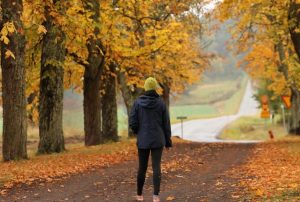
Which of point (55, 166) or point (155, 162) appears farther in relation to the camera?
point (55, 166)

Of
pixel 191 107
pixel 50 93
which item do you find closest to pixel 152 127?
pixel 50 93

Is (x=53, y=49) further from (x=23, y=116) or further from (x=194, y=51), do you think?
(x=194, y=51)

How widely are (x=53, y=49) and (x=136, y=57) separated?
21.2 ft

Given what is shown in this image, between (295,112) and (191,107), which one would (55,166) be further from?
(191,107)

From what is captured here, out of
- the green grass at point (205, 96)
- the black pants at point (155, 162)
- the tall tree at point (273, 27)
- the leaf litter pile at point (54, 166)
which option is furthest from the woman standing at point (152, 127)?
the green grass at point (205, 96)

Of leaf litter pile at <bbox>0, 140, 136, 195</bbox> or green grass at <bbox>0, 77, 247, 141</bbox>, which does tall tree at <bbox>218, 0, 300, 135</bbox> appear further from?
green grass at <bbox>0, 77, 247, 141</bbox>

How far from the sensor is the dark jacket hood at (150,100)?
336 inches

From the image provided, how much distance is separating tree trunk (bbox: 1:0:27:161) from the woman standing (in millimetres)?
7159

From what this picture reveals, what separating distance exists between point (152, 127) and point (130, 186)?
2.78m

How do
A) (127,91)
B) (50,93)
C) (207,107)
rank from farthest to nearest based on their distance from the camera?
(207,107), (127,91), (50,93)

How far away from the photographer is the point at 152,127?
848 centimetres

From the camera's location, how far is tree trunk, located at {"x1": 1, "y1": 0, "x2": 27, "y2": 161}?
580 inches

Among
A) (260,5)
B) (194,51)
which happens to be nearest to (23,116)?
(260,5)

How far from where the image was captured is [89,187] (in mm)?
10766
